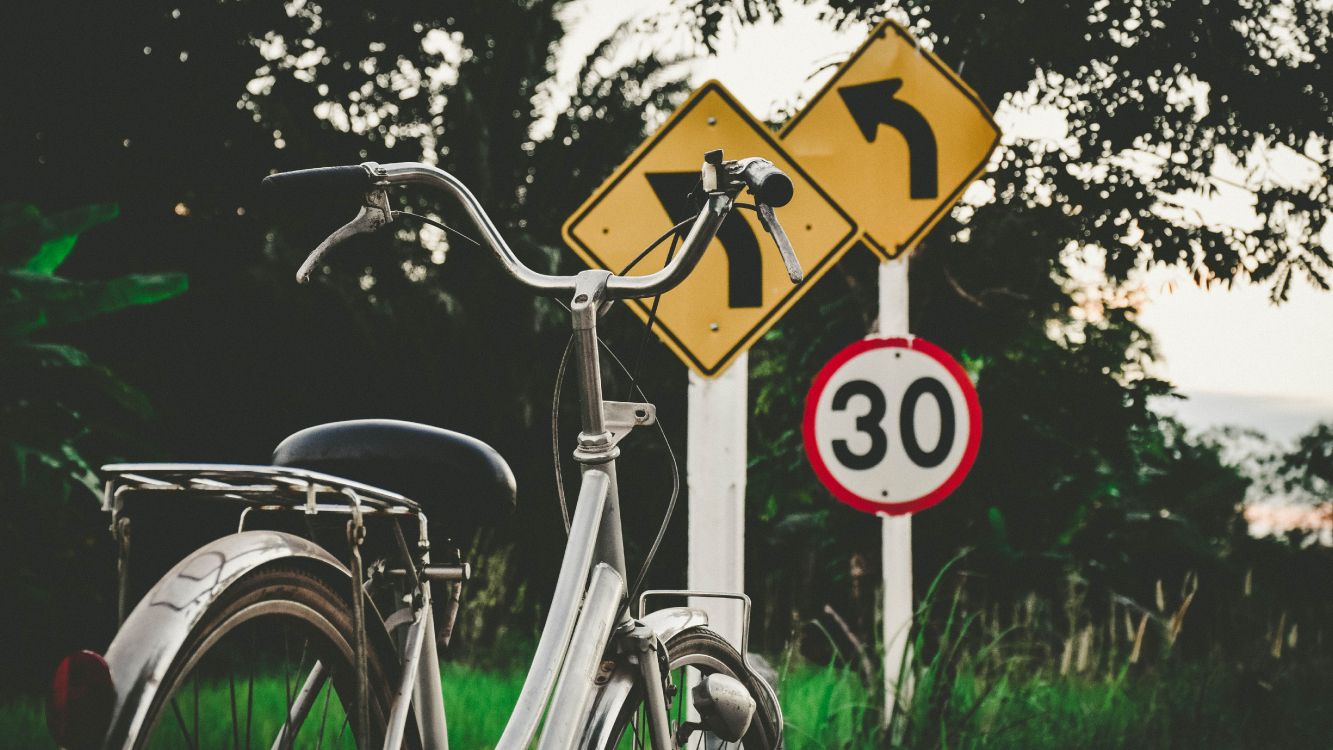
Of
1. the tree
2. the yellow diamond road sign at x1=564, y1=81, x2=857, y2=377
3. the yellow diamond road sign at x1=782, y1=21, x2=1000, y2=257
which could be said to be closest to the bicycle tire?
the yellow diamond road sign at x1=564, y1=81, x2=857, y2=377

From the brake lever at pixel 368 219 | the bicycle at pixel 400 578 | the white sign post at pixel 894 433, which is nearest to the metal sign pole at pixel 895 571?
the white sign post at pixel 894 433

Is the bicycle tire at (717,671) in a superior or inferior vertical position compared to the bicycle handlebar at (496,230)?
inferior

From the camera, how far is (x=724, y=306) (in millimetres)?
3352

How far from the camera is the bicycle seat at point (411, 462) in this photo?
1.82 metres

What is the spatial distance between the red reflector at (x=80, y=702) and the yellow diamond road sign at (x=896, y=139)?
9.59 feet

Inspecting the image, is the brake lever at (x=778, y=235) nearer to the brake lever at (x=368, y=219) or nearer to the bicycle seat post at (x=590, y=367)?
the bicycle seat post at (x=590, y=367)

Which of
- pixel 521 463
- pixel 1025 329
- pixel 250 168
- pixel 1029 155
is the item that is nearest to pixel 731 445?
pixel 1029 155

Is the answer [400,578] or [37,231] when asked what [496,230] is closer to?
[400,578]

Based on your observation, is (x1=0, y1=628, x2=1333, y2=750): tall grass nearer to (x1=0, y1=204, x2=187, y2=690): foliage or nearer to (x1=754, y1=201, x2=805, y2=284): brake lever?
(x1=0, y1=204, x2=187, y2=690): foliage

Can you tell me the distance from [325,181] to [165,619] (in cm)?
85

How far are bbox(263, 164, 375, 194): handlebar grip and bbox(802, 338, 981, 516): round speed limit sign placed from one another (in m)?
2.11

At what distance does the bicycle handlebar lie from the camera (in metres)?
1.80

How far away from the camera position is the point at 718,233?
339 cm

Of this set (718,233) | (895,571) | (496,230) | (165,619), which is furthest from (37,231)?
(165,619)
